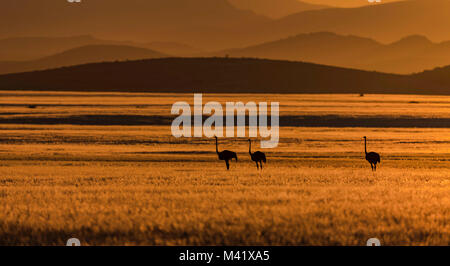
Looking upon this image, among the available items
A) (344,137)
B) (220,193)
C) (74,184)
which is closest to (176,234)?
(220,193)

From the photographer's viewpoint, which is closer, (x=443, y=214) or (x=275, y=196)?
(x=443, y=214)

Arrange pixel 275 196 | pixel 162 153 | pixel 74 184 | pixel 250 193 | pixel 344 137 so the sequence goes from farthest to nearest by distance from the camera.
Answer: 1. pixel 344 137
2. pixel 162 153
3. pixel 74 184
4. pixel 250 193
5. pixel 275 196

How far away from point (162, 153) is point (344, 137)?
18.4 m

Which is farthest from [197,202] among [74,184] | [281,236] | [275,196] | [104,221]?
[74,184]

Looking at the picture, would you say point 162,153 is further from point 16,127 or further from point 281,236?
point 281,236

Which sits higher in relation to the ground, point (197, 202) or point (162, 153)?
point (162, 153)

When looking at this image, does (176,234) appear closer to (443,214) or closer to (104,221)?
(104,221)

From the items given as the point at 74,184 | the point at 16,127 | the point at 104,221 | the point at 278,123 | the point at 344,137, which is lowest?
the point at 104,221

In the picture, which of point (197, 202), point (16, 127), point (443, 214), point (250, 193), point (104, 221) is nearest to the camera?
point (104, 221)

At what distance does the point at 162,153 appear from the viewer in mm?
39719

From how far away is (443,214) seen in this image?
1317 cm

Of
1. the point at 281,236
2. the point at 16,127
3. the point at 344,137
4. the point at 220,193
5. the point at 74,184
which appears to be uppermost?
the point at 16,127
